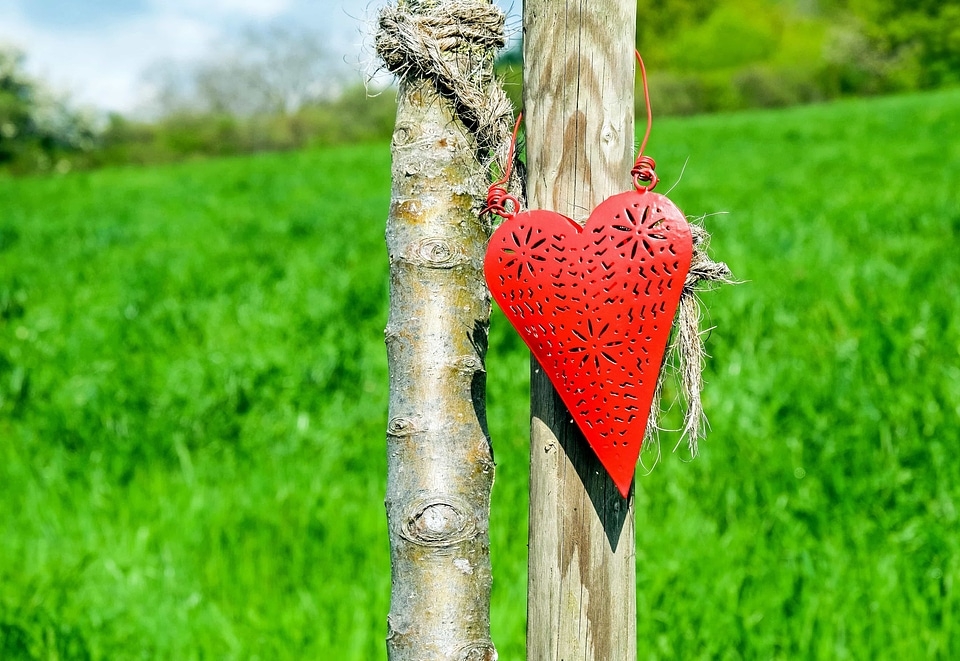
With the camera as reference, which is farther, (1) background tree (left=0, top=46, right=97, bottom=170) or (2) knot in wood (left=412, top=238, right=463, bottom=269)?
(1) background tree (left=0, top=46, right=97, bottom=170)

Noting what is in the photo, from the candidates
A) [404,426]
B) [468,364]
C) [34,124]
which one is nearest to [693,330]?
[468,364]

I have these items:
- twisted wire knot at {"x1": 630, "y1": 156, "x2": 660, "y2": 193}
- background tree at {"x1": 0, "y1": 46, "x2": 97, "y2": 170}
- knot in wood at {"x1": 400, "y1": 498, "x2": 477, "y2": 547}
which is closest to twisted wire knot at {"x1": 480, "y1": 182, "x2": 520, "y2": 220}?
twisted wire knot at {"x1": 630, "y1": 156, "x2": 660, "y2": 193}

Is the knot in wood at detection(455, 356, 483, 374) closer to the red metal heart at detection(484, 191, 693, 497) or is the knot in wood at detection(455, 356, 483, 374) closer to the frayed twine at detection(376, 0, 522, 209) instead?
the red metal heart at detection(484, 191, 693, 497)

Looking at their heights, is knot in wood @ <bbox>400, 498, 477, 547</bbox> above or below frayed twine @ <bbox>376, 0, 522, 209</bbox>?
below

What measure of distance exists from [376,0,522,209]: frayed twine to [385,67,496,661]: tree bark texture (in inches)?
1.2

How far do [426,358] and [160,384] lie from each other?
3.81 metres

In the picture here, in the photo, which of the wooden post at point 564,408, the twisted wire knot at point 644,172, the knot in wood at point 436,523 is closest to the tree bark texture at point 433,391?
the knot in wood at point 436,523

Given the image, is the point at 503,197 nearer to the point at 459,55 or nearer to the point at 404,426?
the point at 459,55

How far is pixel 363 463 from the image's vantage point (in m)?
3.92

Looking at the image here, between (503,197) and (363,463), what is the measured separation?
2717 millimetres

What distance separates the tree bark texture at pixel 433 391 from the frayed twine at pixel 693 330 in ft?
1.14

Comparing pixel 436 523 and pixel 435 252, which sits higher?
pixel 435 252

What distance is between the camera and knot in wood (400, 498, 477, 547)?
1392mm

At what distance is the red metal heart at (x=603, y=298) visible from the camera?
1.32m
